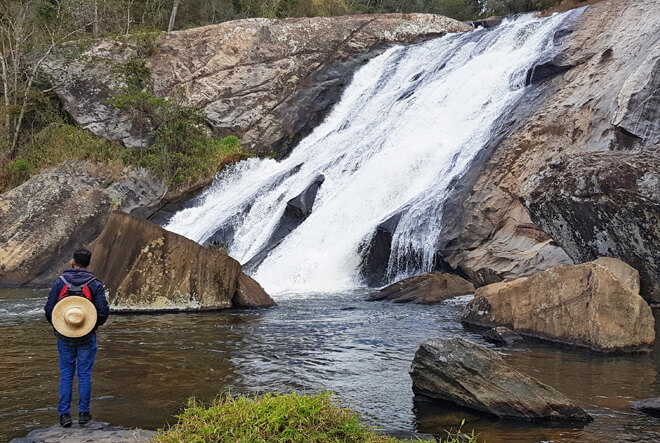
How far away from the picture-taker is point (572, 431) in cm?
596

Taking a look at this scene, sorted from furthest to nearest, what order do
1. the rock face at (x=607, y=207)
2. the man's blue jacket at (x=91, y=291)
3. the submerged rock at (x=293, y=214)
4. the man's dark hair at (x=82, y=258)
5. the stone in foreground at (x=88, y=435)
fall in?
the submerged rock at (x=293, y=214) < the rock face at (x=607, y=207) < the man's dark hair at (x=82, y=258) < the man's blue jacket at (x=91, y=291) < the stone in foreground at (x=88, y=435)

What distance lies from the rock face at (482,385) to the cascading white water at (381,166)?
955 centimetres

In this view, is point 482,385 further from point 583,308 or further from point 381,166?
point 381,166

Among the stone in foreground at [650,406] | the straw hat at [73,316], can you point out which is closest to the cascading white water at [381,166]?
the stone in foreground at [650,406]

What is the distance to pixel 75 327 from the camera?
5832 mm

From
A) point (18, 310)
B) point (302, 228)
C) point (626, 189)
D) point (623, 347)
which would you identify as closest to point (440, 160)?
point (302, 228)

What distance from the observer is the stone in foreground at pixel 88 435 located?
17.0ft

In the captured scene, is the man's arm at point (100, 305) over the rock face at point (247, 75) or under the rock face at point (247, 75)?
under

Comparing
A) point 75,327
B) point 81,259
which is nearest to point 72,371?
point 75,327

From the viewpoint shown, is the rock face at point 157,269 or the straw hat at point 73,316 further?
the rock face at point 157,269

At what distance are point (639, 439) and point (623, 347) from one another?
404 centimetres

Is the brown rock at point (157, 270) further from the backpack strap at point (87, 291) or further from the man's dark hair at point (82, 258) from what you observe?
the backpack strap at point (87, 291)

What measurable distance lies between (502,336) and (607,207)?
327cm

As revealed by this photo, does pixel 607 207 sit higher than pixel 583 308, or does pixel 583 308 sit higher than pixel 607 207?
pixel 607 207
